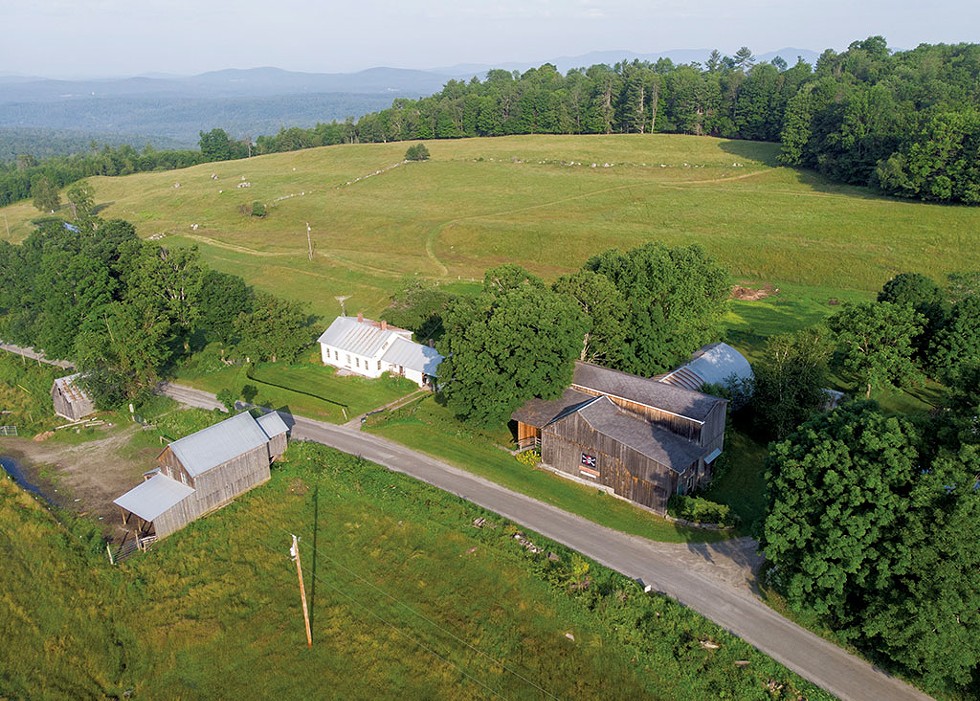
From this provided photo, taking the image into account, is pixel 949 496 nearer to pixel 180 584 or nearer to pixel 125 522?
pixel 180 584

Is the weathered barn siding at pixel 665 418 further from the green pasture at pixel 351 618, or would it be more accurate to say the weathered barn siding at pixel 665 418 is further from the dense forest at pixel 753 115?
the dense forest at pixel 753 115

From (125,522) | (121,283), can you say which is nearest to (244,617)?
(125,522)

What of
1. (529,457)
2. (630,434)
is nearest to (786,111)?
(630,434)

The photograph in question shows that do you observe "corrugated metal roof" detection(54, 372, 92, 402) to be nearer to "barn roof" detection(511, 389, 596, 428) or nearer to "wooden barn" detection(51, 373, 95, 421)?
"wooden barn" detection(51, 373, 95, 421)

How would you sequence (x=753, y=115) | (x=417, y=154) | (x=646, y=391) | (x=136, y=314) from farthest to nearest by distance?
1. (x=417, y=154)
2. (x=753, y=115)
3. (x=136, y=314)
4. (x=646, y=391)

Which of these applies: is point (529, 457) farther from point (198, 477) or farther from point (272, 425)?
point (198, 477)

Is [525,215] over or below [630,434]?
over
